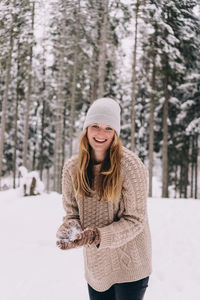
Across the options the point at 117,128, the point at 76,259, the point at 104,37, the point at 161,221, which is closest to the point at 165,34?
the point at 104,37

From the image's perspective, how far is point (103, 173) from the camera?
1612 millimetres

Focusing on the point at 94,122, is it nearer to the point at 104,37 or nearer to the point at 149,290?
→ the point at 149,290

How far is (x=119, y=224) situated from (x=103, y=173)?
346mm

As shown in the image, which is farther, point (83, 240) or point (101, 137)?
point (101, 137)

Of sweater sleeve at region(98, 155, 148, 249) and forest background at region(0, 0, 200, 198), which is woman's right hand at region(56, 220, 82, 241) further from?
forest background at region(0, 0, 200, 198)

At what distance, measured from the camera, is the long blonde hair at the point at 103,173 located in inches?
62.4

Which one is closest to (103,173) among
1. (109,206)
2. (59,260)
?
(109,206)

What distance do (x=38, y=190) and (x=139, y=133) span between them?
11.4 metres

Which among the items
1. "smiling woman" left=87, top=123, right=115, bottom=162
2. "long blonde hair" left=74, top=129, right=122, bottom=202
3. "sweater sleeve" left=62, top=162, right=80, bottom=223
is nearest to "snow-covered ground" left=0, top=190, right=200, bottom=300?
"sweater sleeve" left=62, top=162, right=80, bottom=223

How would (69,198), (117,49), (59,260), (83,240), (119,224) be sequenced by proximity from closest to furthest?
(83,240)
(119,224)
(69,198)
(59,260)
(117,49)

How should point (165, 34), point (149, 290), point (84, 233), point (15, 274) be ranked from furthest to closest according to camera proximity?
point (165, 34), point (15, 274), point (149, 290), point (84, 233)

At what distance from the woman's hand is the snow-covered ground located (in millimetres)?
2566

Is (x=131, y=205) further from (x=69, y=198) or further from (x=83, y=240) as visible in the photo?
(x=69, y=198)

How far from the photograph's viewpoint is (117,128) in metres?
1.75
